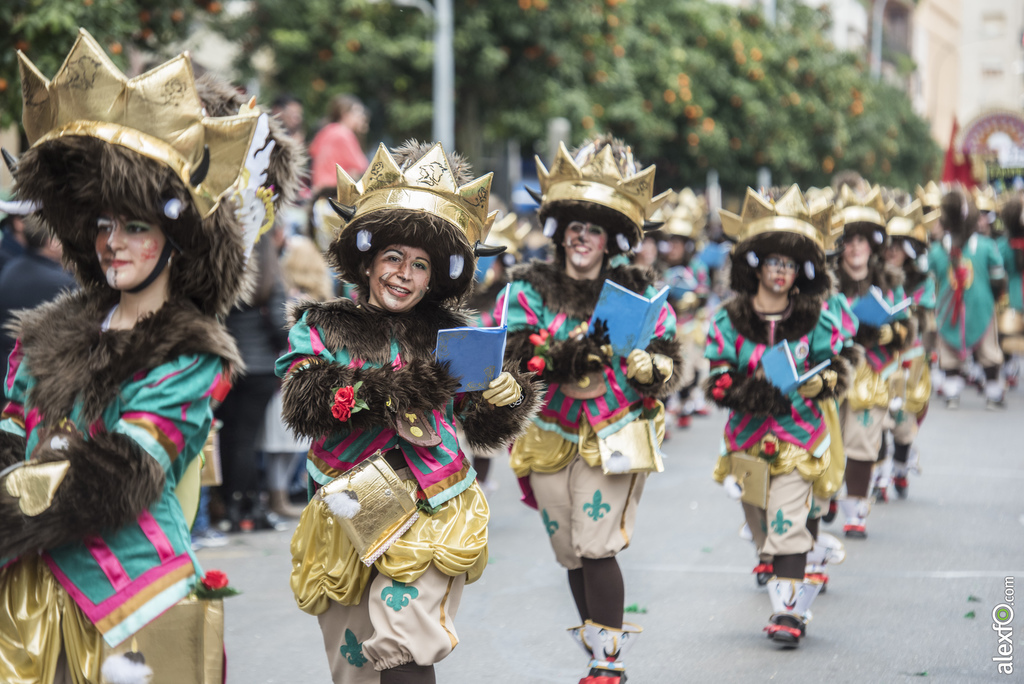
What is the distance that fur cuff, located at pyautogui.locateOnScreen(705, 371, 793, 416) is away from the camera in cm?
577

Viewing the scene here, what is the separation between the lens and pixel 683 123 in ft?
82.0

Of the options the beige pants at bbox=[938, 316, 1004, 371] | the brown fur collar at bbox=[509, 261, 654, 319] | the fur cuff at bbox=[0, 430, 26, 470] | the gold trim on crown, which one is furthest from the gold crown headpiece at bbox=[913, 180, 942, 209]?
the fur cuff at bbox=[0, 430, 26, 470]

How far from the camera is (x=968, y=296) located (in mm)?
14102

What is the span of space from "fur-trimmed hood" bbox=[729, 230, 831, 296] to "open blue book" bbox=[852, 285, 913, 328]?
1699 millimetres

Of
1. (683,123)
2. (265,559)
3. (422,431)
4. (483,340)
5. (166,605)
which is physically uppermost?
(683,123)

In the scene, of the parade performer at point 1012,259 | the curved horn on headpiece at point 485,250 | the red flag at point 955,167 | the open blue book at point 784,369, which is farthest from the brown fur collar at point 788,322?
the red flag at point 955,167

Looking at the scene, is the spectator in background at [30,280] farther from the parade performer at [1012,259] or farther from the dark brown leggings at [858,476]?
the parade performer at [1012,259]

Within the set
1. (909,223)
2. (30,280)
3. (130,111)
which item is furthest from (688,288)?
(130,111)

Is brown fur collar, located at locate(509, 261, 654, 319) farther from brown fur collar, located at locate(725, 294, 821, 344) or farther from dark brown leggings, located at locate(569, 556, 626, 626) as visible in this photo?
dark brown leggings, located at locate(569, 556, 626, 626)

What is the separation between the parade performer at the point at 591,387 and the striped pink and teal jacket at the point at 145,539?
6.49 ft

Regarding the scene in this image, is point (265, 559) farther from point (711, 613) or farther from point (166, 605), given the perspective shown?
point (166, 605)

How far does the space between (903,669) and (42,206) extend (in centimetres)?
407

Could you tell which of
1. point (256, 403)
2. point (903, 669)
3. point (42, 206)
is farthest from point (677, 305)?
point (42, 206)

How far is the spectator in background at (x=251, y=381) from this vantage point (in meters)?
7.65
